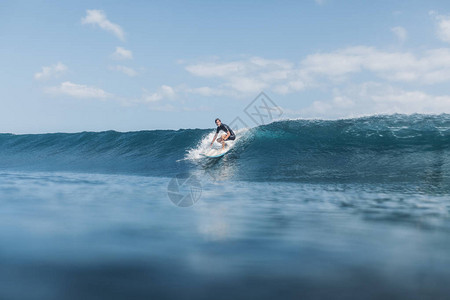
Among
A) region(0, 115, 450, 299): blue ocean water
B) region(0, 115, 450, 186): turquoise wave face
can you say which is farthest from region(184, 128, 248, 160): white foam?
region(0, 115, 450, 299): blue ocean water

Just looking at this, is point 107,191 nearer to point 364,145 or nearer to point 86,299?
point 86,299

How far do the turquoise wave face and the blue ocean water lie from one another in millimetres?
180

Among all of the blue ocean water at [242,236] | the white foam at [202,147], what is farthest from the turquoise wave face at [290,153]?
the blue ocean water at [242,236]

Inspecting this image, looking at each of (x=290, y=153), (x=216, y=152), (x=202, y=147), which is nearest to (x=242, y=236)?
(x=290, y=153)

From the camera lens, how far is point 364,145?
1325cm

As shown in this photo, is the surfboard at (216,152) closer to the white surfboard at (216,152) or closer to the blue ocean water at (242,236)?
the white surfboard at (216,152)

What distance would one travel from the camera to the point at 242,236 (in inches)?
151

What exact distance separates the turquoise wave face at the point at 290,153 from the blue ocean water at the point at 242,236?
7.1 inches

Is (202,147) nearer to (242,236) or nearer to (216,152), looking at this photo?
(216,152)

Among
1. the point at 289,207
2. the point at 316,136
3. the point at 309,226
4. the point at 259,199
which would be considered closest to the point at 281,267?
the point at 309,226

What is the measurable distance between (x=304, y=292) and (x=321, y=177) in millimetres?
7178

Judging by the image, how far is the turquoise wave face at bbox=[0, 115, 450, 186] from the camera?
993 centimetres

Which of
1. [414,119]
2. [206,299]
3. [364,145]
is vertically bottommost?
[206,299]

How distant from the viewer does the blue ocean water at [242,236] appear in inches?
100
